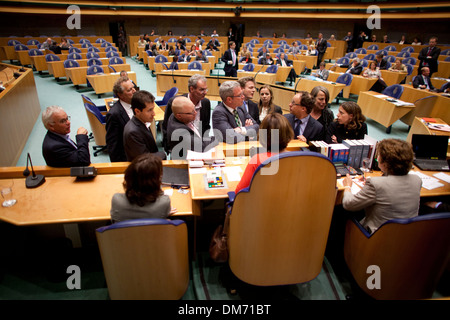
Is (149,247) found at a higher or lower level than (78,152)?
lower

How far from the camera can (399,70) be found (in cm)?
875

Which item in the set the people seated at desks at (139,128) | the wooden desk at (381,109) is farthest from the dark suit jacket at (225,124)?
the wooden desk at (381,109)

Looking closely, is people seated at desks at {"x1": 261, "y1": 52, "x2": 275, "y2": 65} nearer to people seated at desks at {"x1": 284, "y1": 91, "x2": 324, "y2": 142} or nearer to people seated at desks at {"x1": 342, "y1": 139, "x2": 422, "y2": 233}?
people seated at desks at {"x1": 284, "y1": 91, "x2": 324, "y2": 142}

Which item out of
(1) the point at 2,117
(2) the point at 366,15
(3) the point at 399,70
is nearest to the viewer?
(1) the point at 2,117

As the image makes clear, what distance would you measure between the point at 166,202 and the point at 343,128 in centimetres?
250

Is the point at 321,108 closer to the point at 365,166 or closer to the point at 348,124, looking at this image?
the point at 348,124

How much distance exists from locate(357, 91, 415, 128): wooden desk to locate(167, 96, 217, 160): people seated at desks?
4.76 meters

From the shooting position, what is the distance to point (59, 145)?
8.39ft

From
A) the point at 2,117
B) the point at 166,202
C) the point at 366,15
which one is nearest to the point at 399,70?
the point at 366,15

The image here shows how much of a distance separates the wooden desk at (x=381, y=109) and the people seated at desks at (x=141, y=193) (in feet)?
18.7

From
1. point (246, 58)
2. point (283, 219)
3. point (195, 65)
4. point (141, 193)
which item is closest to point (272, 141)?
point (283, 219)

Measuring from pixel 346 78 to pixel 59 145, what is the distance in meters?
7.67

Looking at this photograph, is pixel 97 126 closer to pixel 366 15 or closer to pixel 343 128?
pixel 343 128

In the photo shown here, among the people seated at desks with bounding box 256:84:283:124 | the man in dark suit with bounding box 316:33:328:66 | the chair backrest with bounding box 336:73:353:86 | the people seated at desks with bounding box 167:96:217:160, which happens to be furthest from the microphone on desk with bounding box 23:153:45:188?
the man in dark suit with bounding box 316:33:328:66
